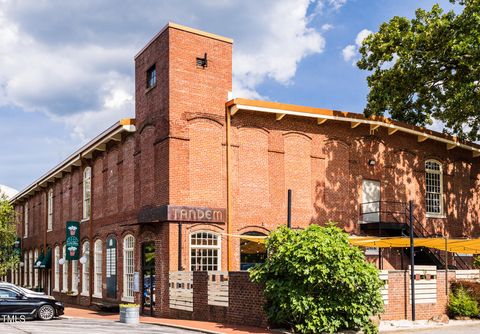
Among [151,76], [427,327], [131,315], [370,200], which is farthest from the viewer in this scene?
[370,200]

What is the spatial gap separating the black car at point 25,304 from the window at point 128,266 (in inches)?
167

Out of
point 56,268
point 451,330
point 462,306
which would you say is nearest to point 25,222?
point 56,268

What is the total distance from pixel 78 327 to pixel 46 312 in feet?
12.8

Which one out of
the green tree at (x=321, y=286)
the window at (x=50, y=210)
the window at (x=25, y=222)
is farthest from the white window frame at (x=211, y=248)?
the window at (x=25, y=222)

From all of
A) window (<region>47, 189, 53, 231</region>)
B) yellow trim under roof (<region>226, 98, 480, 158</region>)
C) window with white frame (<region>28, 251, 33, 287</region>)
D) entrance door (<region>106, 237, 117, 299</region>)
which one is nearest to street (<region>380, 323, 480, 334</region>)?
yellow trim under roof (<region>226, 98, 480, 158</region>)

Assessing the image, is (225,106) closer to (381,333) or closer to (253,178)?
(253,178)

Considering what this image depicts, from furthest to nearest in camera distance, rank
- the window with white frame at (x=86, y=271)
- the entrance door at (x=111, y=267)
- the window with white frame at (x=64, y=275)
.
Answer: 1. the window with white frame at (x=64, y=275)
2. the window with white frame at (x=86, y=271)
3. the entrance door at (x=111, y=267)

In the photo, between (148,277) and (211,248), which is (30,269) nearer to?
(148,277)

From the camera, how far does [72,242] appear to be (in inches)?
1347

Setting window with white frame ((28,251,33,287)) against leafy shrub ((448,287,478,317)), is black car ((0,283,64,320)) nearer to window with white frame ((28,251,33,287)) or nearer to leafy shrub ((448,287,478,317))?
leafy shrub ((448,287,478,317))

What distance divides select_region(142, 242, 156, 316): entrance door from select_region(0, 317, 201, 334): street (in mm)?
2518

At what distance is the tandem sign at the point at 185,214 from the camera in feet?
78.1

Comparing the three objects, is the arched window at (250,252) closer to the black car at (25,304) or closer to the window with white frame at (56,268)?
the black car at (25,304)

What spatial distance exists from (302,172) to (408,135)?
277 inches
